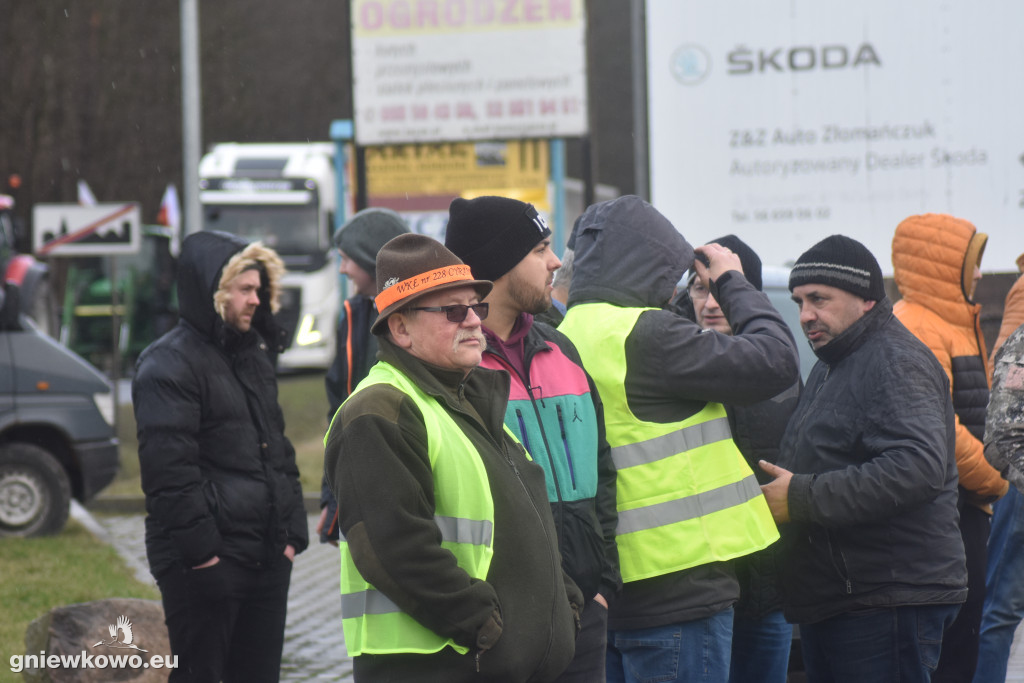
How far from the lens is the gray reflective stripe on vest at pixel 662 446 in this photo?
11.8 feet

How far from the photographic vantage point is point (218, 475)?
451cm

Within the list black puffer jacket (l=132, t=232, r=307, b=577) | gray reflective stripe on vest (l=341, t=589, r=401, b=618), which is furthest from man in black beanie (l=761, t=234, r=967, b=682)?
black puffer jacket (l=132, t=232, r=307, b=577)

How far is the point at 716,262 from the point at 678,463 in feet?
2.06

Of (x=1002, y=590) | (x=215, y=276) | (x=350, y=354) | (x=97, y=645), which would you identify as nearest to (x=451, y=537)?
(x=215, y=276)

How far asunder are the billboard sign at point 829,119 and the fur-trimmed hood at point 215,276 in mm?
5031

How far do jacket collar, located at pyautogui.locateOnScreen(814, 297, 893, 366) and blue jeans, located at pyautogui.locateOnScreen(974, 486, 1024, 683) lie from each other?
5.16ft

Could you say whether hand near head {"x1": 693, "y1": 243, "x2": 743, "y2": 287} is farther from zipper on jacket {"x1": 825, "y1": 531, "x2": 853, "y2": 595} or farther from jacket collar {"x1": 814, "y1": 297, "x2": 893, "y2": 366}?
zipper on jacket {"x1": 825, "y1": 531, "x2": 853, "y2": 595}

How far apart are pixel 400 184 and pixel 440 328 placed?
35.9ft

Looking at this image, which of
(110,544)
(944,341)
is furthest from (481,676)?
(110,544)

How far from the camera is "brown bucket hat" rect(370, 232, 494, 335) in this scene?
9.99 ft

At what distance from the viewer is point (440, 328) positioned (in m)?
3.06

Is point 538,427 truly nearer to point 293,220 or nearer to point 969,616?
point 969,616

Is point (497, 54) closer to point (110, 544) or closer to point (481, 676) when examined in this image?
point (110, 544)

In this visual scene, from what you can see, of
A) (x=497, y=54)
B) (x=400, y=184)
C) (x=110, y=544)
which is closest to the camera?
(x=110, y=544)
